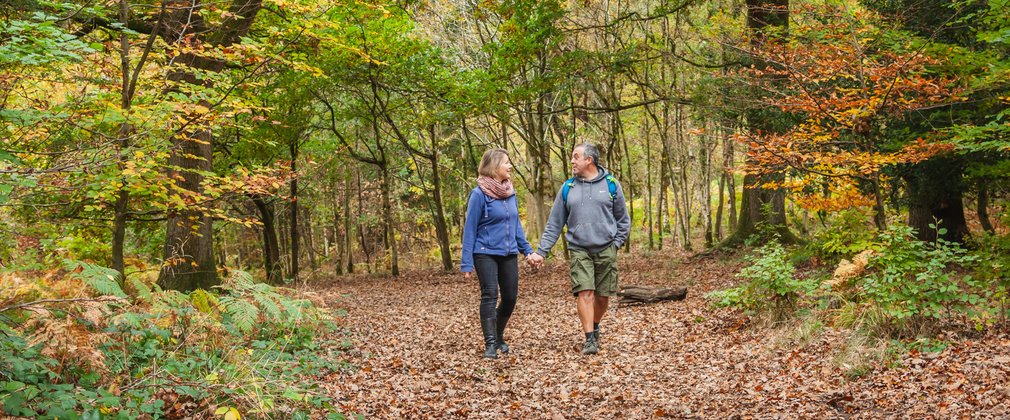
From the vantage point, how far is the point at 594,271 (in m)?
6.59

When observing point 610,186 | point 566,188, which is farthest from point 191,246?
point 610,186

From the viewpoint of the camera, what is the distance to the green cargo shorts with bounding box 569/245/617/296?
21.2 feet

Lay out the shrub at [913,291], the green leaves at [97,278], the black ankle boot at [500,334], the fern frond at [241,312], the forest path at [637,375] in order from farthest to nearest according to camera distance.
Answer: the black ankle boot at [500,334]
the fern frond at [241,312]
the shrub at [913,291]
the green leaves at [97,278]
the forest path at [637,375]

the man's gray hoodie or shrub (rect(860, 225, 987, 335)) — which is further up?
the man's gray hoodie

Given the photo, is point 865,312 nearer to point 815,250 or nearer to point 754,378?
point 754,378

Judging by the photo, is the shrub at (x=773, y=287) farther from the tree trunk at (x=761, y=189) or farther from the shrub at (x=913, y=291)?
the tree trunk at (x=761, y=189)

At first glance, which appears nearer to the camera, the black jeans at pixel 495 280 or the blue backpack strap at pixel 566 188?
the black jeans at pixel 495 280

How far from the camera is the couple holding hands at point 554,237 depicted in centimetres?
641

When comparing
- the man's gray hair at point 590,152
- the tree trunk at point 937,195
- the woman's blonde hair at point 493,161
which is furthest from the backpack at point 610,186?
the tree trunk at point 937,195

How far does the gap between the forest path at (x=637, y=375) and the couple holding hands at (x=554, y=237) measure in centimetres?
53

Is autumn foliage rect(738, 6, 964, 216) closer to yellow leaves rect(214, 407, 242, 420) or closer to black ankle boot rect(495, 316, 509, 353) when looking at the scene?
black ankle boot rect(495, 316, 509, 353)

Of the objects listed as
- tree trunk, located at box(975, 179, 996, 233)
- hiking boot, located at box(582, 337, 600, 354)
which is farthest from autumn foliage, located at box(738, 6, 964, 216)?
hiking boot, located at box(582, 337, 600, 354)

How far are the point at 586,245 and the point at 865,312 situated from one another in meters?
2.44

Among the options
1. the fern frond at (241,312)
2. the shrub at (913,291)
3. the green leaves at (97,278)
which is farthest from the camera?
the fern frond at (241,312)
